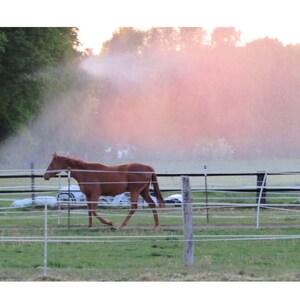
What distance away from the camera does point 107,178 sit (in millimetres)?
10500

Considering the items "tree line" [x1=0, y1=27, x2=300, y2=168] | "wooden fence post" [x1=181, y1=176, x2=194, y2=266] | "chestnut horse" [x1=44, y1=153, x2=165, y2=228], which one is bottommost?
"wooden fence post" [x1=181, y1=176, x2=194, y2=266]

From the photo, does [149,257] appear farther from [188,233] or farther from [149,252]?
[188,233]

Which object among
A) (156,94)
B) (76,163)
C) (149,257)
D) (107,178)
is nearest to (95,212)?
(107,178)

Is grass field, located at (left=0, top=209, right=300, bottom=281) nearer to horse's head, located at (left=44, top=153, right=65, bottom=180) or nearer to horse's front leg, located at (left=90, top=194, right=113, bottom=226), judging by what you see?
horse's front leg, located at (left=90, top=194, right=113, bottom=226)

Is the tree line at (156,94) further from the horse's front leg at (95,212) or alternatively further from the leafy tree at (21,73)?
the horse's front leg at (95,212)

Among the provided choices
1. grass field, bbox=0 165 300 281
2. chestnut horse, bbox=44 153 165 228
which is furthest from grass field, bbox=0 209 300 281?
chestnut horse, bbox=44 153 165 228

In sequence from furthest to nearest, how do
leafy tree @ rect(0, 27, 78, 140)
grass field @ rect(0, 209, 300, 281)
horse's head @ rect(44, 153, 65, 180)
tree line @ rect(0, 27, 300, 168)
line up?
1. tree line @ rect(0, 27, 300, 168)
2. leafy tree @ rect(0, 27, 78, 140)
3. horse's head @ rect(44, 153, 65, 180)
4. grass field @ rect(0, 209, 300, 281)

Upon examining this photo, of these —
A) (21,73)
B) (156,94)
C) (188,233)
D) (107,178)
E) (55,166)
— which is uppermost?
(21,73)

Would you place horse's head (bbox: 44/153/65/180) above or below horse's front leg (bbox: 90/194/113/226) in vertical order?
above

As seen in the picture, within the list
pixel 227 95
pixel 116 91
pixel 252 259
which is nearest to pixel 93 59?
pixel 116 91

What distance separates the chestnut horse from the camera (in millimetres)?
10430

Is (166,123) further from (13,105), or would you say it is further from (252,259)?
(252,259)

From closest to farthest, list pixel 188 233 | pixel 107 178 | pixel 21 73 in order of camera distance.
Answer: pixel 188 233 < pixel 107 178 < pixel 21 73

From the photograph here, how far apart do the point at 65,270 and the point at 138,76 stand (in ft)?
49.0
